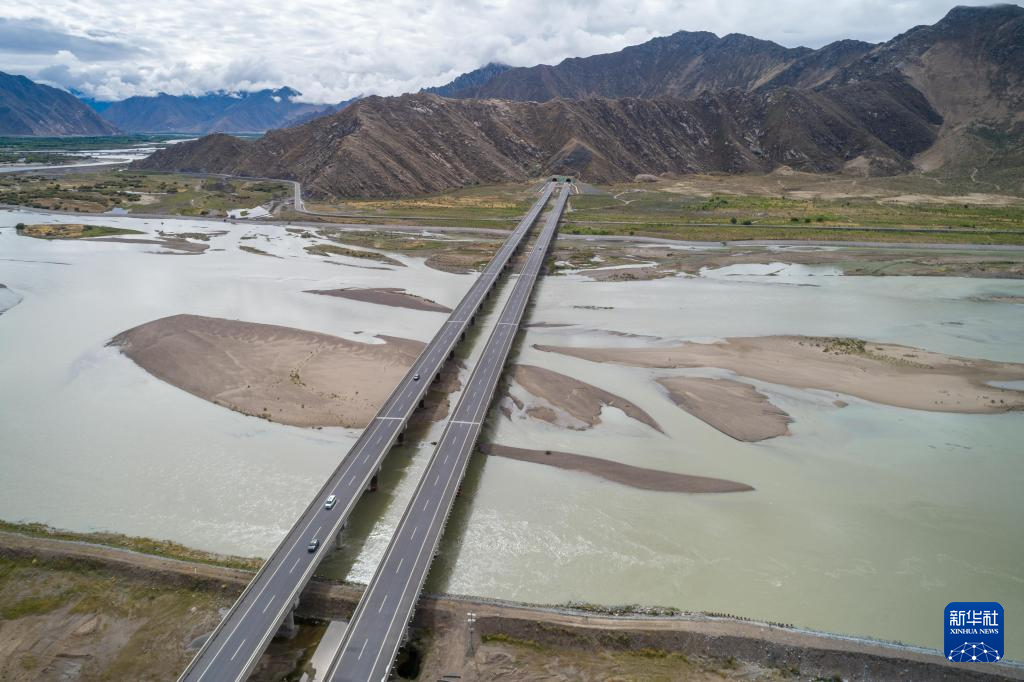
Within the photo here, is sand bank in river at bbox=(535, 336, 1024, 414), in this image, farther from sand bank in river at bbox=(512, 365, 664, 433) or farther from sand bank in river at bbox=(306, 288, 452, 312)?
sand bank in river at bbox=(306, 288, 452, 312)

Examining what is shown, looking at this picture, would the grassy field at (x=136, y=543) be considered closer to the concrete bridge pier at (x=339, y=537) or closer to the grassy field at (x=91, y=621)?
the grassy field at (x=91, y=621)

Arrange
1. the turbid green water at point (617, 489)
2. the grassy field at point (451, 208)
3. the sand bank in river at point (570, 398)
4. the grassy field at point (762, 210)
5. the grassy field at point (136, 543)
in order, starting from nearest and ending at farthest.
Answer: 1. the turbid green water at point (617, 489)
2. the grassy field at point (136, 543)
3. the sand bank in river at point (570, 398)
4. the grassy field at point (762, 210)
5. the grassy field at point (451, 208)

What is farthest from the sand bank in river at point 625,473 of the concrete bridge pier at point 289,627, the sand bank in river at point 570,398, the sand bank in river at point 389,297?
the sand bank in river at point 389,297

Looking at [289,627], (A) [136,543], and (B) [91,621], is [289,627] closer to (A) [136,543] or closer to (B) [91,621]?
(B) [91,621]

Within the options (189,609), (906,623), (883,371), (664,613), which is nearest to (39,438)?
(189,609)

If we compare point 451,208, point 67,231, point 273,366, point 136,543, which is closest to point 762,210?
point 451,208

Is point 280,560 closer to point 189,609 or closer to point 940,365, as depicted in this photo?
point 189,609

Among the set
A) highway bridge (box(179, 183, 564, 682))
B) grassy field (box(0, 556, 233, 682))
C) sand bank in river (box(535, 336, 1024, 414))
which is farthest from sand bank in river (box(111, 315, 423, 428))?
sand bank in river (box(535, 336, 1024, 414))
